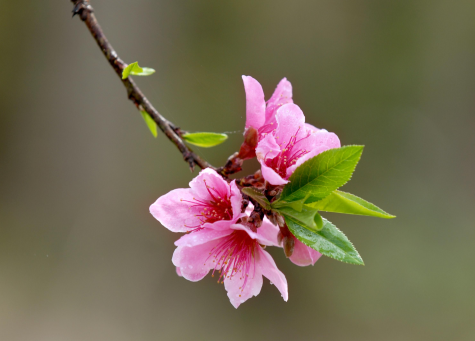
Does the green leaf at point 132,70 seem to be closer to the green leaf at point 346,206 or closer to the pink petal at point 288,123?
the pink petal at point 288,123

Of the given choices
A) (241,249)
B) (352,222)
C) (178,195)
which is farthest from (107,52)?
(352,222)

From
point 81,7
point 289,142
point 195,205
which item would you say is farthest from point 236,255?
point 81,7

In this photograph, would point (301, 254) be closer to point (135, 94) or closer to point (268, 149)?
point (268, 149)

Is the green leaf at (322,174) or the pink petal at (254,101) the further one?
the pink petal at (254,101)

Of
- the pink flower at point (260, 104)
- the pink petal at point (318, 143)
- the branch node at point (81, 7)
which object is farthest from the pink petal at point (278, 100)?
the branch node at point (81, 7)

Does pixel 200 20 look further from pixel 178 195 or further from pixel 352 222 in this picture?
pixel 178 195

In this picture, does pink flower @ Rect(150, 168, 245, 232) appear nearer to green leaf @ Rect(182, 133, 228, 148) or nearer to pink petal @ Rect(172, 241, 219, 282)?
pink petal @ Rect(172, 241, 219, 282)
